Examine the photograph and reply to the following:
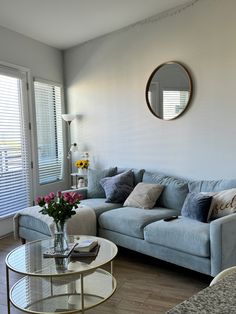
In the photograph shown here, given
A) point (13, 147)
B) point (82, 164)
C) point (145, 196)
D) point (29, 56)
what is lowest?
point (145, 196)

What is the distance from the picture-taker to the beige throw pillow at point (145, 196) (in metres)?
3.66

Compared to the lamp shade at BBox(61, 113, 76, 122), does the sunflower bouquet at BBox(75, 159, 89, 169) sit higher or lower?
lower

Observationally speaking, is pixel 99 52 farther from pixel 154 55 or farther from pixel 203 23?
pixel 203 23

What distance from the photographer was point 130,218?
3.26m

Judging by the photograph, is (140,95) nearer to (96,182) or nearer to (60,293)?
(96,182)

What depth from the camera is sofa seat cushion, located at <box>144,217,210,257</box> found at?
2658 mm

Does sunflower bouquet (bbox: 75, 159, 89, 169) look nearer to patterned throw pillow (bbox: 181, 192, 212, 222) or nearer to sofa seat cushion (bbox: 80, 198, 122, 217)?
sofa seat cushion (bbox: 80, 198, 122, 217)

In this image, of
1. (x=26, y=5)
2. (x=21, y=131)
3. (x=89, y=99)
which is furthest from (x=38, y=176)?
(x=26, y=5)

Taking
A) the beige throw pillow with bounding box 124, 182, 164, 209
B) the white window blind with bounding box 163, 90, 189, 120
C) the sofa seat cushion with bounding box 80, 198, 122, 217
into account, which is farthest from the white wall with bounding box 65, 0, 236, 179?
the sofa seat cushion with bounding box 80, 198, 122, 217

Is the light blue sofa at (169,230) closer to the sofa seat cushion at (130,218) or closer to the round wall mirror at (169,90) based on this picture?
the sofa seat cushion at (130,218)

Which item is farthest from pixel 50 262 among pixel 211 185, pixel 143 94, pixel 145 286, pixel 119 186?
pixel 143 94

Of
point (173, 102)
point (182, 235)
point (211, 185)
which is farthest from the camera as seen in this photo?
point (173, 102)

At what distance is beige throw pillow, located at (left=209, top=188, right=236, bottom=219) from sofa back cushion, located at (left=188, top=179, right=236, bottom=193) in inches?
6.8

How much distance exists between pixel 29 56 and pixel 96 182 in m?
2.10
